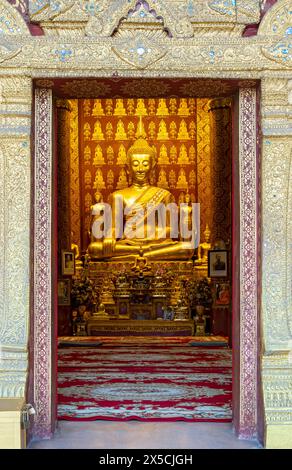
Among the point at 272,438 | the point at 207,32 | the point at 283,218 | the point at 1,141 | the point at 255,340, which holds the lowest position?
the point at 272,438

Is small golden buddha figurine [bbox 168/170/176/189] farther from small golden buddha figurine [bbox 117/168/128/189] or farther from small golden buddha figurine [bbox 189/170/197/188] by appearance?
small golden buddha figurine [bbox 117/168/128/189]

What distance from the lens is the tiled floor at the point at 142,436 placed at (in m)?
5.38

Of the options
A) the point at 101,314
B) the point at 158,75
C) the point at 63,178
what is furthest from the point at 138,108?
the point at 158,75

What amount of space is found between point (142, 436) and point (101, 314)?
5962mm

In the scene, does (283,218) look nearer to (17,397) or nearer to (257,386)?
(257,386)

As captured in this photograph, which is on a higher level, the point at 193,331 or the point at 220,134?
the point at 220,134

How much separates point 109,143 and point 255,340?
799cm

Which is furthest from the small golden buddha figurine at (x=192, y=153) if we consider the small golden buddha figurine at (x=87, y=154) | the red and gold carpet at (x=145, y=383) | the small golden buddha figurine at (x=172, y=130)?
the red and gold carpet at (x=145, y=383)

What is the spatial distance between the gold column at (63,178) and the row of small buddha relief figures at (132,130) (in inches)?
62.0

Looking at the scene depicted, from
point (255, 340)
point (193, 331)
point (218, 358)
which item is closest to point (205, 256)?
point (193, 331)

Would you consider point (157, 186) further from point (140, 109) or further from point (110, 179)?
point (140, 109)

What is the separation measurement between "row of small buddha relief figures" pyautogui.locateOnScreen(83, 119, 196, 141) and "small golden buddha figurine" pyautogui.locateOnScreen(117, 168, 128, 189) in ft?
1.81

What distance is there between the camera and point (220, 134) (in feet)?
36.7

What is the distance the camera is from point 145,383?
7492 millimetres
